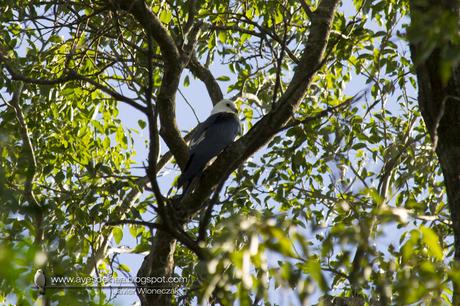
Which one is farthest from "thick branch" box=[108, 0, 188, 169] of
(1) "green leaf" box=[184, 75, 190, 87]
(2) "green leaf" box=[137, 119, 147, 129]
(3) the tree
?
(2) "green leaf" box=[137, 119, 147, 129]

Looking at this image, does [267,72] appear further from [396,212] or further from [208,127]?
[396,212]

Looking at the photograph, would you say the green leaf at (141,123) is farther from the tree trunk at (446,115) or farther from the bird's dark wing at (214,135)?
the tree trunk at (446,115)

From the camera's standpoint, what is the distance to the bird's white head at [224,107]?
5582mm

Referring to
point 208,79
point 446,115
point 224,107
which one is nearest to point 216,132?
point 224,107

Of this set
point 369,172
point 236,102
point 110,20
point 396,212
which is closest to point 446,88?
point 396,212

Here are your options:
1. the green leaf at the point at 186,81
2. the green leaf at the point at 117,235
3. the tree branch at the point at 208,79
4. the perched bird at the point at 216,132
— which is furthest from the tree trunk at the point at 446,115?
the green leaf at the point at 186,81

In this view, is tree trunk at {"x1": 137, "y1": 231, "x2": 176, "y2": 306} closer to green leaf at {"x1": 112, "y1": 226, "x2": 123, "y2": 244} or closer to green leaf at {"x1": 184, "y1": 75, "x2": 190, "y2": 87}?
green leaf at {"x1": 112, "y1": 226, "x2": 123, "y2": 244}

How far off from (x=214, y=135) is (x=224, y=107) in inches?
10.2

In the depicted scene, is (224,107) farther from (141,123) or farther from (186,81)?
(141,123)

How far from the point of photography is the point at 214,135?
19.6 ft

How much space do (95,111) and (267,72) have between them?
1636 mm

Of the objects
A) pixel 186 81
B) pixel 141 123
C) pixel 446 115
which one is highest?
pixel 186 81

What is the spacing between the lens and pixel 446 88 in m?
2.85

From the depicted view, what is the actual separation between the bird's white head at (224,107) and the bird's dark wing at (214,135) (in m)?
0.05
